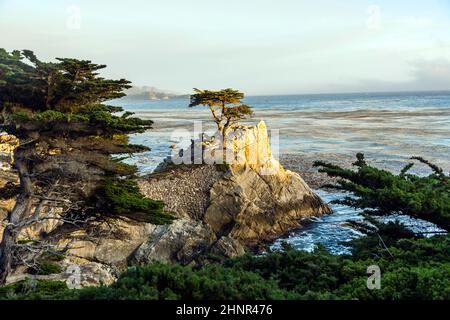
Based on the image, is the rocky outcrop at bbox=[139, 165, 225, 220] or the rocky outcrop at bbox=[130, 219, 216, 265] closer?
the rocky outcrop at bbox=[130, 219, 216, 265]

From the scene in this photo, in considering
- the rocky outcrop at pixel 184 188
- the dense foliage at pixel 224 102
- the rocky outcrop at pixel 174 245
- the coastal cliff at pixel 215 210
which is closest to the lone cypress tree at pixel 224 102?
the dense foliage at pixel 224 102

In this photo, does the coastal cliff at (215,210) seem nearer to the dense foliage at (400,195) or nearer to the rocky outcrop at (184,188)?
the rocky outcrop at (184,188)

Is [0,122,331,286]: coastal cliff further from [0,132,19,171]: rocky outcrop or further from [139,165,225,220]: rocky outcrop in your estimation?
[0,132,19,171]: rocky outcrop

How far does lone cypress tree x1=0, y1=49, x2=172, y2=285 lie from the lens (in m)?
10.2

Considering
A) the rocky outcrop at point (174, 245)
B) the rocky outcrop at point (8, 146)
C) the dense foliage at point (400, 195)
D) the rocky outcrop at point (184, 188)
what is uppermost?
the rocky outcrop at point (8, 146)

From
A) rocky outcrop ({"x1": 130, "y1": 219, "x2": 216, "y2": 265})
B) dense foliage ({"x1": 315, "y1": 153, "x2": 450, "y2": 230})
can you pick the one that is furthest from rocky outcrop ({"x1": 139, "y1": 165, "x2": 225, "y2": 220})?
dense foliage ({"x1": 315, "y1": 153, "x2": 450, "y2": 230})

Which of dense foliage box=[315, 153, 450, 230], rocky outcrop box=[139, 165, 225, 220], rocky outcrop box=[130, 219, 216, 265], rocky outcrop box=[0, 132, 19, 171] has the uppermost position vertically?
rocky outcrop box=[0, 132, 19, 171]

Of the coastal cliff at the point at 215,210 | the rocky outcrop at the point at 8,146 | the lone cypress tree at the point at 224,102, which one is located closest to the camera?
the rocky outcrop at the point at 8,146

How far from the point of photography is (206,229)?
17734 millimetres

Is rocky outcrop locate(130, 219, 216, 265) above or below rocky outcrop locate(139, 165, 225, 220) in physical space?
below

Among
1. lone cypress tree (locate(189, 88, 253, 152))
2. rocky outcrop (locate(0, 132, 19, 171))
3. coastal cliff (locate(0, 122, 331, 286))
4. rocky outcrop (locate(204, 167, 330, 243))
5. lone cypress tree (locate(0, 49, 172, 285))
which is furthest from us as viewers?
lone cypress tree (locate(189, 88, 253, 152))

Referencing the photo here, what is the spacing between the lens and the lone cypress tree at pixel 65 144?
1021 centimetres
